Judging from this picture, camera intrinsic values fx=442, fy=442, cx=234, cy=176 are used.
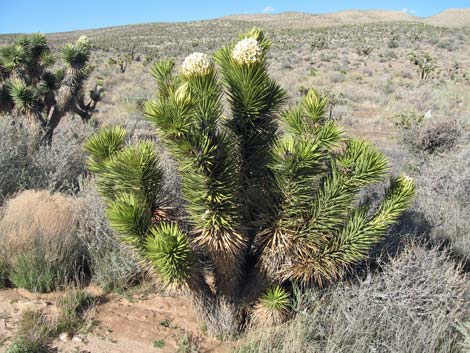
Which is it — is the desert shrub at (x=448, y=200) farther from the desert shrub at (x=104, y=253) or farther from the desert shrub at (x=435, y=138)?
the desert shrub at (x=104, y=253)

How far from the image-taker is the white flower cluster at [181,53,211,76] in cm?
284

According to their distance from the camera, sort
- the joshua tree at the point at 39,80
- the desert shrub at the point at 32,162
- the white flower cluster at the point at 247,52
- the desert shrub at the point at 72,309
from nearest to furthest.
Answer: the white flower cluster at the point at 247,52 < the desert shrub at the point at 72,309 < the desert shrub at the point at 32,162 < the joshua tree at the point at 39,80

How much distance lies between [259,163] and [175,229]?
0.85 metres

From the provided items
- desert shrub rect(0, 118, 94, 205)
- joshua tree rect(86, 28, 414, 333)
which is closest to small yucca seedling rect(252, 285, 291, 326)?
joshua tree rect(86, 28, 414, 333)

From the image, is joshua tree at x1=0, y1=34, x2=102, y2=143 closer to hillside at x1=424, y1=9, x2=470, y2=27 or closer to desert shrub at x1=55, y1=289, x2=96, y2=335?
desert shrub at x1=55, y1=289, x2=96, y2=335

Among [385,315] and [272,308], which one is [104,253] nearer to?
[272,308]

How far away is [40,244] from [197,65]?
2.79 m

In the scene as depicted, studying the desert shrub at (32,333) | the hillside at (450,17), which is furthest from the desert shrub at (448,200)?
the hillside at (450,17)

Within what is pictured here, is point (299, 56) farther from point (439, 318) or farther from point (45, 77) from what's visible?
→ point (439, 318)

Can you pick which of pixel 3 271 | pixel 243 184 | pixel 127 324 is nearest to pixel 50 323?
pixel 127 324

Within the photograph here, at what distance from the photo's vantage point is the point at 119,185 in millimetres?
3279

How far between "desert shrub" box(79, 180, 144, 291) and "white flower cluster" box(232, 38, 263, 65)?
2434 millimetres

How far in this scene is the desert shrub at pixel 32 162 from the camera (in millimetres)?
6137

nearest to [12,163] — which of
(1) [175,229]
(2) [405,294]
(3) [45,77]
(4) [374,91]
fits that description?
(3) [45,77]
